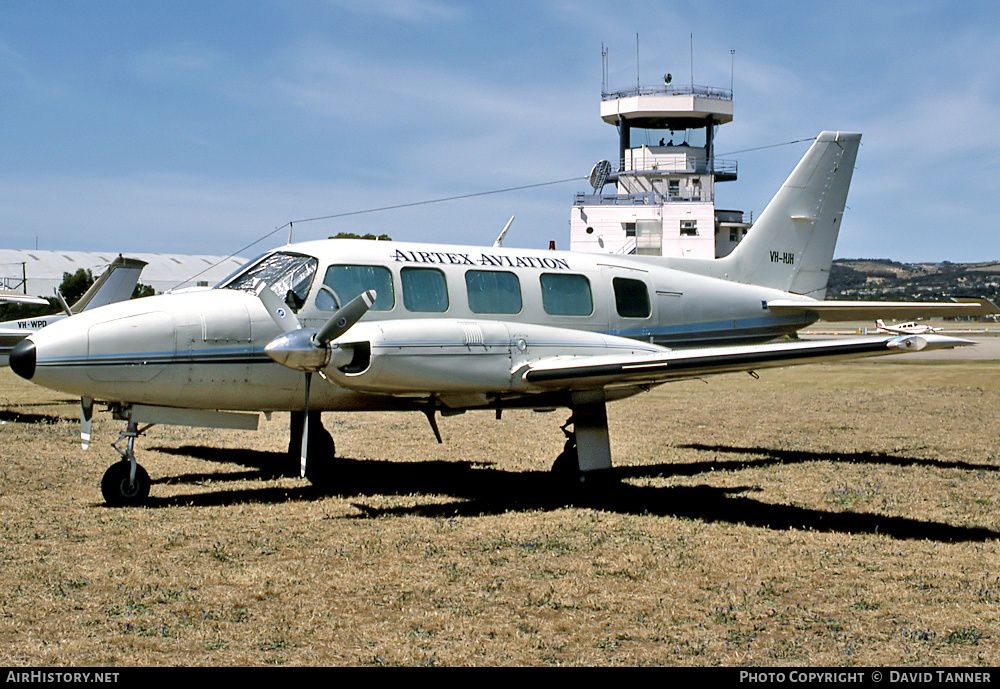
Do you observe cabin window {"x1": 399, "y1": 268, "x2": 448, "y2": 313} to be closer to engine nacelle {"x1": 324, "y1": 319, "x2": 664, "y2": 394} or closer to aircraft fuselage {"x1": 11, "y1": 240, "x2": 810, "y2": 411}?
aircraft fuselage {"x1": 11, "y1": 240, "x2": 810, "y2": 411}

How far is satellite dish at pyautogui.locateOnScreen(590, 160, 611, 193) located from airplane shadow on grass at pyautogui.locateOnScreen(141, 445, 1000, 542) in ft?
148

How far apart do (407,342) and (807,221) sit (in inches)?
364

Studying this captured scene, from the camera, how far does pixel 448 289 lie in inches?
487

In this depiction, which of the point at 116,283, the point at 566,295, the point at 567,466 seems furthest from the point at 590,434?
the point at 116,283

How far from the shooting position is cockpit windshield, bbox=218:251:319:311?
459 inches

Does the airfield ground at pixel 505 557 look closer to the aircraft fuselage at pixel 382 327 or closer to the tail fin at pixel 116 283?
the aircraft fuselage at pixel 382 327

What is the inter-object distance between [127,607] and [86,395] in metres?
4.34

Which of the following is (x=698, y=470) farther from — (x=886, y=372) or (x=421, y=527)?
(x=886, y=372)

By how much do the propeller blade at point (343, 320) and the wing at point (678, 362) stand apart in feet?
7.37

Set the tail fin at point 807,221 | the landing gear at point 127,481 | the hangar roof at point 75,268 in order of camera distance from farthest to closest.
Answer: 1. the hangar roof at point 75,268
2. the tail fin at point 807,221
3. the landing gear at point 127,481

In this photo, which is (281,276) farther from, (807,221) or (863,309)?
(807,221)

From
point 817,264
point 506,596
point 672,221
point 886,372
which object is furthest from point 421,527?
point 672,221

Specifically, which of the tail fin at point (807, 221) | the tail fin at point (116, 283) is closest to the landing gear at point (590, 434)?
the tail fin at point (807, 221)

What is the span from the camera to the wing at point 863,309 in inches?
503
